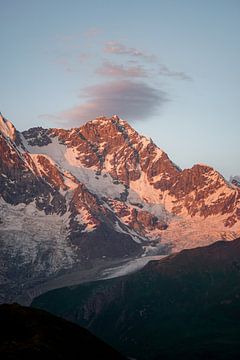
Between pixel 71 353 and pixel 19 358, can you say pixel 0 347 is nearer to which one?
pixel 19 358

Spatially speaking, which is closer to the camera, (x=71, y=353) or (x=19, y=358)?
(x=19, y=358)

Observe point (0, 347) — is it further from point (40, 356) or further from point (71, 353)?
point (71, 353)

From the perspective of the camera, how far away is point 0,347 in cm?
18275

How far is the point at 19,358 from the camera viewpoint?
174 m

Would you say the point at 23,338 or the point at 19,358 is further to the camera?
the point at 23,338

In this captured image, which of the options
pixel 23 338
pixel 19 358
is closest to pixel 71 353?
pixel 23 338

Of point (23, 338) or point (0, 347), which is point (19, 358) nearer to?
point (0, 347)

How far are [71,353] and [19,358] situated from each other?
26033 mm

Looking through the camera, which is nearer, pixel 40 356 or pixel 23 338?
pixel 40 356

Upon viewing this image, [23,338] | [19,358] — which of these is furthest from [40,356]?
[23,338]

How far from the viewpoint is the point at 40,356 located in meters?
180

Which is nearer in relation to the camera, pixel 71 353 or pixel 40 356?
pixel 40 356

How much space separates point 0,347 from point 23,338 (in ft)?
56.8

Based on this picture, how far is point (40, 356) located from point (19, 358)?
23.9ft
